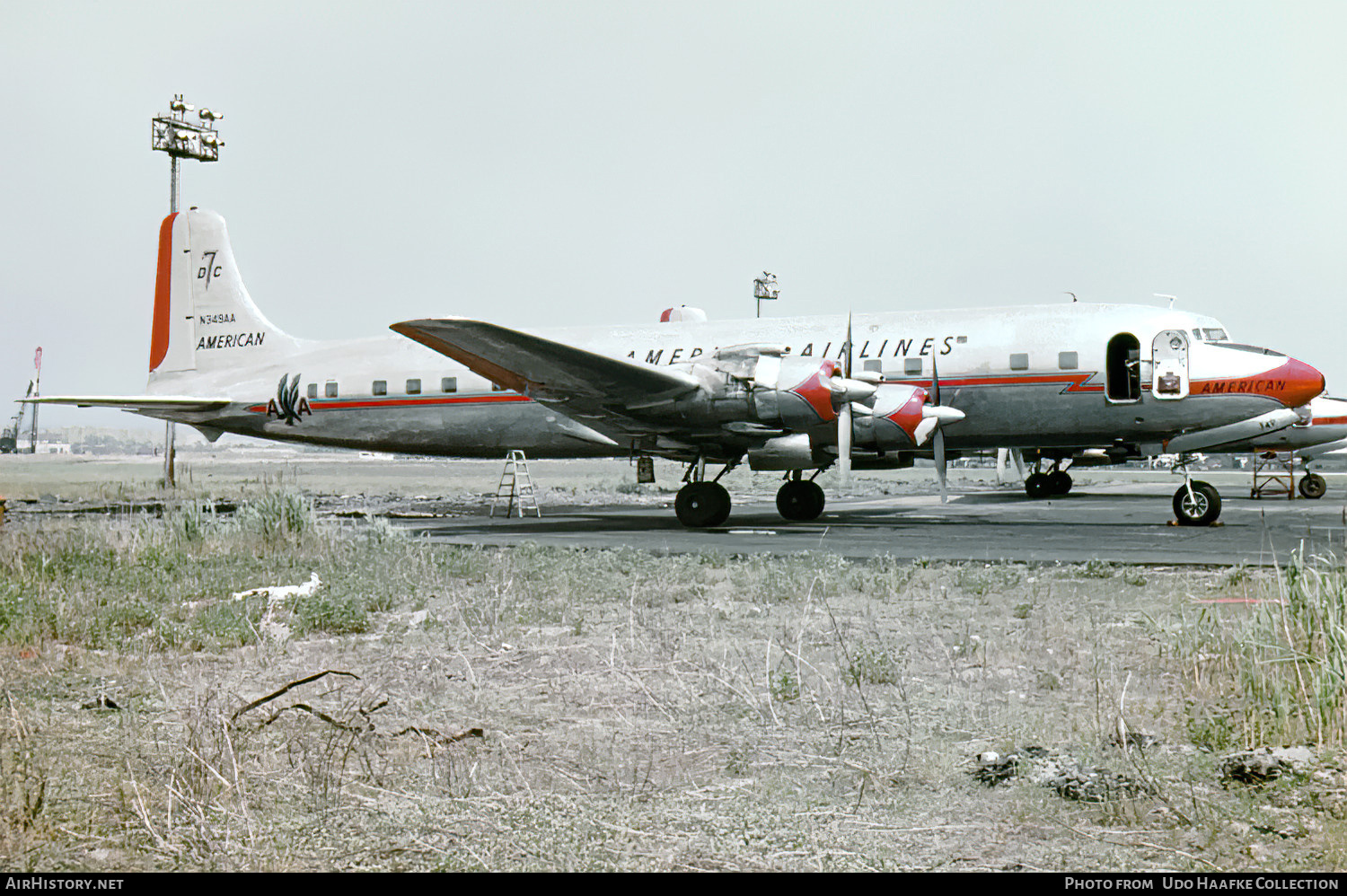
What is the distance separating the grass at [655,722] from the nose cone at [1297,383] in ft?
31.1

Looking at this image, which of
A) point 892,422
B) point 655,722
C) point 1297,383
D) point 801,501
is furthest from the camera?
point 801,501

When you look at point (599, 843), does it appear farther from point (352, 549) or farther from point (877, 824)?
point (352, 549)

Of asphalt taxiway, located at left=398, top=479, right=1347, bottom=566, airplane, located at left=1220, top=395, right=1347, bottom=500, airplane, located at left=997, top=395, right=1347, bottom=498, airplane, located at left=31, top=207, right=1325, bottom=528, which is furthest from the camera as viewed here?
airplane, located at left=1220, top=395, right=1347, bottom=500

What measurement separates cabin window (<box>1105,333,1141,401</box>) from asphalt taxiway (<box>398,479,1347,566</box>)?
7.67ft

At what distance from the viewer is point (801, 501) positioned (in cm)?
1828

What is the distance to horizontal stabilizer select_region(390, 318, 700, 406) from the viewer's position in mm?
14672

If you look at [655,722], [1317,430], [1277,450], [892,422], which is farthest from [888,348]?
[1317,430]

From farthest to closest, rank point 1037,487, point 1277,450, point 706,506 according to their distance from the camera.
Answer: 1. point 1037,487
2. point 1277,450
3. point 706,506

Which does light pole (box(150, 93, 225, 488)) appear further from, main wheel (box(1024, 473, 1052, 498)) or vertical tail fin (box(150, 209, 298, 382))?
main wheel (box(1024, 473, 1052, 498))

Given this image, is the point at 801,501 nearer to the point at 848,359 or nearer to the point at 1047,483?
the point at 848,359

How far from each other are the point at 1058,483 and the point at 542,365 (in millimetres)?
20408

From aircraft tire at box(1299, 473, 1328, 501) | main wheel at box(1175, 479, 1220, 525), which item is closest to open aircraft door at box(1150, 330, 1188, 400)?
main wheel at box(1175, 479, 1220, 525)
